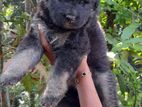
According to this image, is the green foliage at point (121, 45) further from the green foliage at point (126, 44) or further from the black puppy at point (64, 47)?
the black puppy at point (64, 47)

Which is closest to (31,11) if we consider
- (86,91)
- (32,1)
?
(32,1)

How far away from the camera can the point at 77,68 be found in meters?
3.67

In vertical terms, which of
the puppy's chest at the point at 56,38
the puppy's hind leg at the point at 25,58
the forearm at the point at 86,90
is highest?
the puppy's chest at the point at 56,38

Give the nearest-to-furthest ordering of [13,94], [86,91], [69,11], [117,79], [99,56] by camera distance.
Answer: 1. [69,11]
2. [86,91]
3. [99,56]
4. [117,79]
5. [13,94]

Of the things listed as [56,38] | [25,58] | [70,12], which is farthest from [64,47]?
[70,12]

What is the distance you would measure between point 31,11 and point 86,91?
1169 millimetres

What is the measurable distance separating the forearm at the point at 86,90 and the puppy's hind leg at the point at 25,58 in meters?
0.34

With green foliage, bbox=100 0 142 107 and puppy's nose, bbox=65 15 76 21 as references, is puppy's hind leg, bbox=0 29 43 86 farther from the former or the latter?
green foliage, bbox=100 0 142 107

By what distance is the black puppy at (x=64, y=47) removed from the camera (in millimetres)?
3432

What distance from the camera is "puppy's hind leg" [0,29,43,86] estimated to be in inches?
140

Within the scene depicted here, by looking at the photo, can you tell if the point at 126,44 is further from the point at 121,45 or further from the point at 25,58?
the point at 25,58

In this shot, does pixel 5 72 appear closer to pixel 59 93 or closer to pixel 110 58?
pixel 59 93

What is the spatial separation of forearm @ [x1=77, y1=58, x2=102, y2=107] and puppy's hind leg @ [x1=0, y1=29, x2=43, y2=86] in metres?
0.34

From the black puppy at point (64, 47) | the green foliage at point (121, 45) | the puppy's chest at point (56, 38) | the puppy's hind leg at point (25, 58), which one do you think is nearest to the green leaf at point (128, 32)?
the green foliage at point (121, 45)
